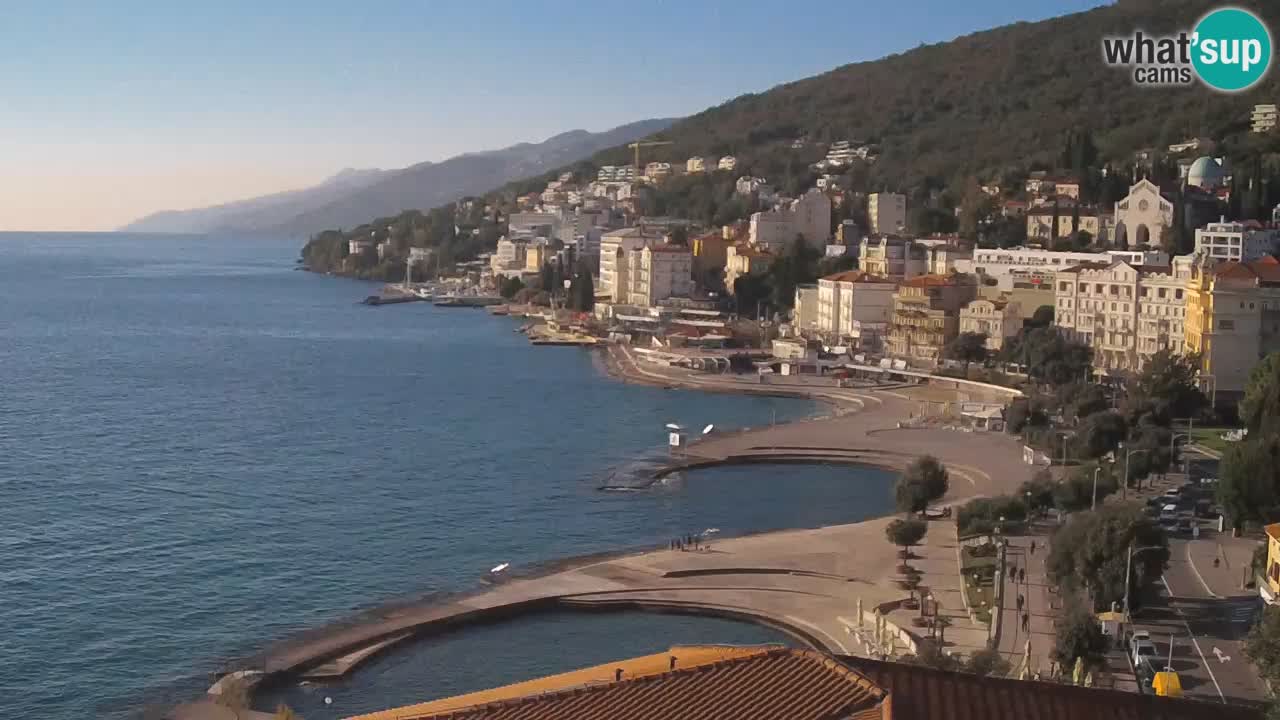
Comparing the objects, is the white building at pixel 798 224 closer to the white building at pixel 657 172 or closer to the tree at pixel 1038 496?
the white building at pixel 657 172

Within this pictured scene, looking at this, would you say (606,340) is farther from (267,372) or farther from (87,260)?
(87,260)

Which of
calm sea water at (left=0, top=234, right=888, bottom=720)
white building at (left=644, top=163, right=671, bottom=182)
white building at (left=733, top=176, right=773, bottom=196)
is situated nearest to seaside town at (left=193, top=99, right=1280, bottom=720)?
calm sea water at (left=0, top=234, right=888, bottom=720)

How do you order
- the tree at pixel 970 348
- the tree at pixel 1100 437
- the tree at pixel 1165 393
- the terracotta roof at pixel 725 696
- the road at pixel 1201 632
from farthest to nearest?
the tree at pixel 970 348 < the tree at pixel 1165 393 < the tree at pixel 1100 437 < the road at pixel 1201 632 < the terracotta roof at pixel 725 696

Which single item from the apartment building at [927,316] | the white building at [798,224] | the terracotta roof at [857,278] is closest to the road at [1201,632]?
the apartment building at [927,316]

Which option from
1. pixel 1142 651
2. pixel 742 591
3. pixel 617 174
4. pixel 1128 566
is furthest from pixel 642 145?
pixel 1142 651

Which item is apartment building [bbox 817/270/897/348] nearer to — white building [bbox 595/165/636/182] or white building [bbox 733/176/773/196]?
white building [bbox 733/176/773/196]

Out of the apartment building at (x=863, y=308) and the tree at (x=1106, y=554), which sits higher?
the apartment building at (x=863, y=308)

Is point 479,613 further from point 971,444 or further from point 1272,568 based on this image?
point 971,444
